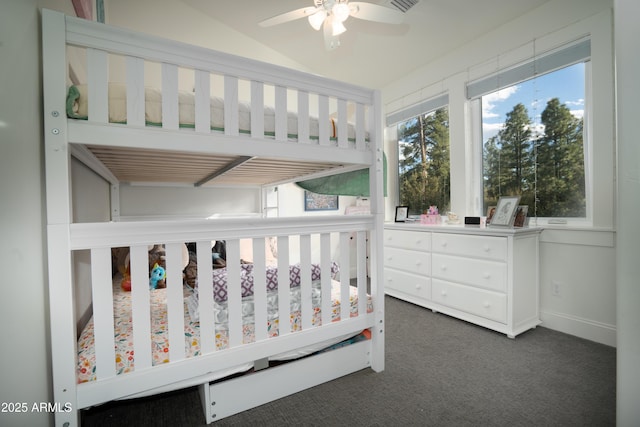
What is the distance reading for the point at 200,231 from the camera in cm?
113

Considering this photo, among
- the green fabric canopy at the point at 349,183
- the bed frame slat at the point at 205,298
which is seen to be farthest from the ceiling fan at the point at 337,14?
the bed frame slat at the point at 205,298

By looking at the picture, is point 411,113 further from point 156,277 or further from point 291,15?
point 156,277

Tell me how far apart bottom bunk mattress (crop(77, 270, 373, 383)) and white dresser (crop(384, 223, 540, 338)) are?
3.79 ft

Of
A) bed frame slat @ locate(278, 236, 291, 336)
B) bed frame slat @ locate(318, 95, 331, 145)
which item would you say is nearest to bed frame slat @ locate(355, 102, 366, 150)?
bed frame slat @ locate(318, 95, 331, 145)

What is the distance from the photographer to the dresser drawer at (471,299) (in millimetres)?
2123

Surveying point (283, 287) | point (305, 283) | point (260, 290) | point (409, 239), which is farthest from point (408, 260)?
point (260, 290)

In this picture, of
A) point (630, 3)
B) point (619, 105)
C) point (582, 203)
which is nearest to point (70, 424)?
point (619, 105)

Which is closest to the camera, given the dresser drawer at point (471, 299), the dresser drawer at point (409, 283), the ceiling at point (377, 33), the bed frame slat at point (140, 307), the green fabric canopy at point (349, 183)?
the bed frame slat at point (140, 307)

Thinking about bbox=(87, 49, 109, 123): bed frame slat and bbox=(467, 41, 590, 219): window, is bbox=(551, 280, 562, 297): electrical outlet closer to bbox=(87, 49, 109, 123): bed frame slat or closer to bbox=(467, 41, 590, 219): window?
bbox=(467, 41, 590, 219): window

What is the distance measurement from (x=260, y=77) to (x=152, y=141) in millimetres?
511

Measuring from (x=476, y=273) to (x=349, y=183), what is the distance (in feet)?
4.22

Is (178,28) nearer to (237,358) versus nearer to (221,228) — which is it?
(221,228)

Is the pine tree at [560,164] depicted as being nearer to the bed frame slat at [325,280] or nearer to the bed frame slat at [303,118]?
the bed frame slat at [325,280]

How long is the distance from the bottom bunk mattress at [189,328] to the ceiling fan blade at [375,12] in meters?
1.80
